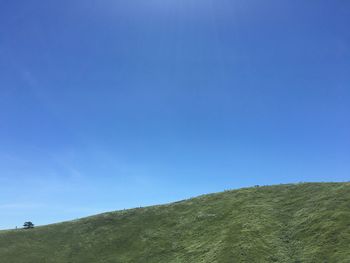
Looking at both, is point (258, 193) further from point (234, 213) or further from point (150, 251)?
point (150, 251)

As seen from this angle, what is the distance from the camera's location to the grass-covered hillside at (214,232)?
5534 cm

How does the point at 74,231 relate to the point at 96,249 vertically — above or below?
above

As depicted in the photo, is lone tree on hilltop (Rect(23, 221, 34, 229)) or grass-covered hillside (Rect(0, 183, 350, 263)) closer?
grass-covered hillside (Rect(0, 183, 350, 263))

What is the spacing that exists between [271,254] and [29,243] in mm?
52499

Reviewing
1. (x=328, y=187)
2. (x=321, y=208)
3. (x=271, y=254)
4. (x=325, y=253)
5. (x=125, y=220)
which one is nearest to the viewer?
(x=325, y=253)

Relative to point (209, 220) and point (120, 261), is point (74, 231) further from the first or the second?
point (209, 220)

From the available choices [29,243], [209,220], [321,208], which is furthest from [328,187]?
[29,243]

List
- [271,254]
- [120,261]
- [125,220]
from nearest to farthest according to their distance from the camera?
[271,254], [120,261], [125,220]

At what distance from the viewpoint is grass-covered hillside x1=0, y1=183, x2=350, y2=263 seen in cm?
5534

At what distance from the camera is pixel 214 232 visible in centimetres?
6819

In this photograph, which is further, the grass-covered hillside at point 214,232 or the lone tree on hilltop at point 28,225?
the lone tree on hilltop at point 28,225

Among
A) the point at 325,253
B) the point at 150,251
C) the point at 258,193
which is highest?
the point at 258,193

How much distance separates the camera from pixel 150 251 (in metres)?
69.0

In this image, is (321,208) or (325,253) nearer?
(325,253)
